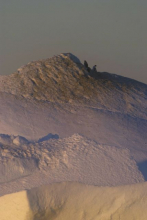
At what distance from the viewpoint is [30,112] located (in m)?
2.65

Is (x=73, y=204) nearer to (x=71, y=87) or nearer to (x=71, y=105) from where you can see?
(x=71, y=105)

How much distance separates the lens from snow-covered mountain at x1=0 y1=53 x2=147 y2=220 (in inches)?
72.7

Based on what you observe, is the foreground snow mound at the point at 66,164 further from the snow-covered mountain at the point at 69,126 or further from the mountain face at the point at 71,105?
the mountain face at the point at 71,105

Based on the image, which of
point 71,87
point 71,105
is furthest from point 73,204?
point 71,87

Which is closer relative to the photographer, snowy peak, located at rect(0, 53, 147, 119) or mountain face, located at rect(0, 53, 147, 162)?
mountain face, located at rect(0, 53, 147, 162)

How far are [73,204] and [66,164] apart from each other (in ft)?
0.79

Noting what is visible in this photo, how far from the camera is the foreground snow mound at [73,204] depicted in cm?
165

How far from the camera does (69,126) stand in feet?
8.36

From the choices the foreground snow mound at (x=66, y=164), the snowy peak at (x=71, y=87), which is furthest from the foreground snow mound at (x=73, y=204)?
the snowy peak at (x=71, y=87)

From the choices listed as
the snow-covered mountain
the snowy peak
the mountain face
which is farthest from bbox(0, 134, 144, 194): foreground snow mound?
the snowy peak

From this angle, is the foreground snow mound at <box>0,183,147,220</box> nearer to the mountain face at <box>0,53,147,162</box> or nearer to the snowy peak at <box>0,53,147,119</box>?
the mountain face at <box>0,53,147,162</box>

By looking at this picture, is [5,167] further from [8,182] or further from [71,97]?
[71,97]

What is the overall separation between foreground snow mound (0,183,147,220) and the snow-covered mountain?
69 millimetres

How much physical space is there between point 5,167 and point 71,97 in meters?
1.05
